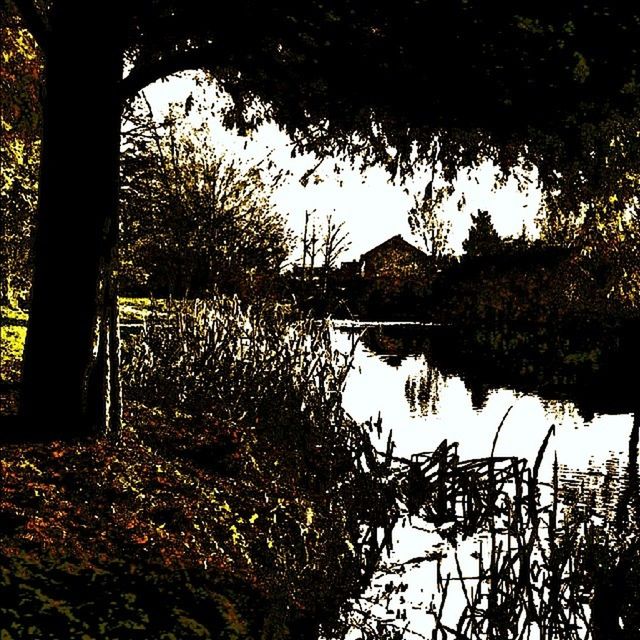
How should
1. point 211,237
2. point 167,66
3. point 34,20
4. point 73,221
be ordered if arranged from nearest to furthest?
point 73,221, point 34,20, point 167,66, point 211,237

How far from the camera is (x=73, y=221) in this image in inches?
323

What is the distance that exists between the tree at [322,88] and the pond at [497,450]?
304cm

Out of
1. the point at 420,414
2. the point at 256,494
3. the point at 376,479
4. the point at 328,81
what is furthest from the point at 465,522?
the point at 420,414

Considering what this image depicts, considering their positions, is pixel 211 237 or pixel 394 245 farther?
pixel 394 245

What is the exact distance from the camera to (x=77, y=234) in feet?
27.0

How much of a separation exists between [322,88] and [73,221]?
281 cm

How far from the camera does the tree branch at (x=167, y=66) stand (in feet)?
28.8

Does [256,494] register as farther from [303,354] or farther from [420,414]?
[420,414]

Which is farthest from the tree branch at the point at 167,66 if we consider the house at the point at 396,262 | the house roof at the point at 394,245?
the house roof at the point at 394,245

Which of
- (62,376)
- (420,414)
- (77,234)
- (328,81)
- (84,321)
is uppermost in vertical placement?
→ (328,81)

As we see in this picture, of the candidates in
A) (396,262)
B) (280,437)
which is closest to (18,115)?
(280,437)

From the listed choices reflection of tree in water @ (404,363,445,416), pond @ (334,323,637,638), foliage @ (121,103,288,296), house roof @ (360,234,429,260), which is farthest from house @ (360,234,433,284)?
reflection of tree in water @ (404,363,445,416)

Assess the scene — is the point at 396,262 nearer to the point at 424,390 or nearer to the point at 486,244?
the point at 486,244

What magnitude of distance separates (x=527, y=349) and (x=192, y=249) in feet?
50.5
